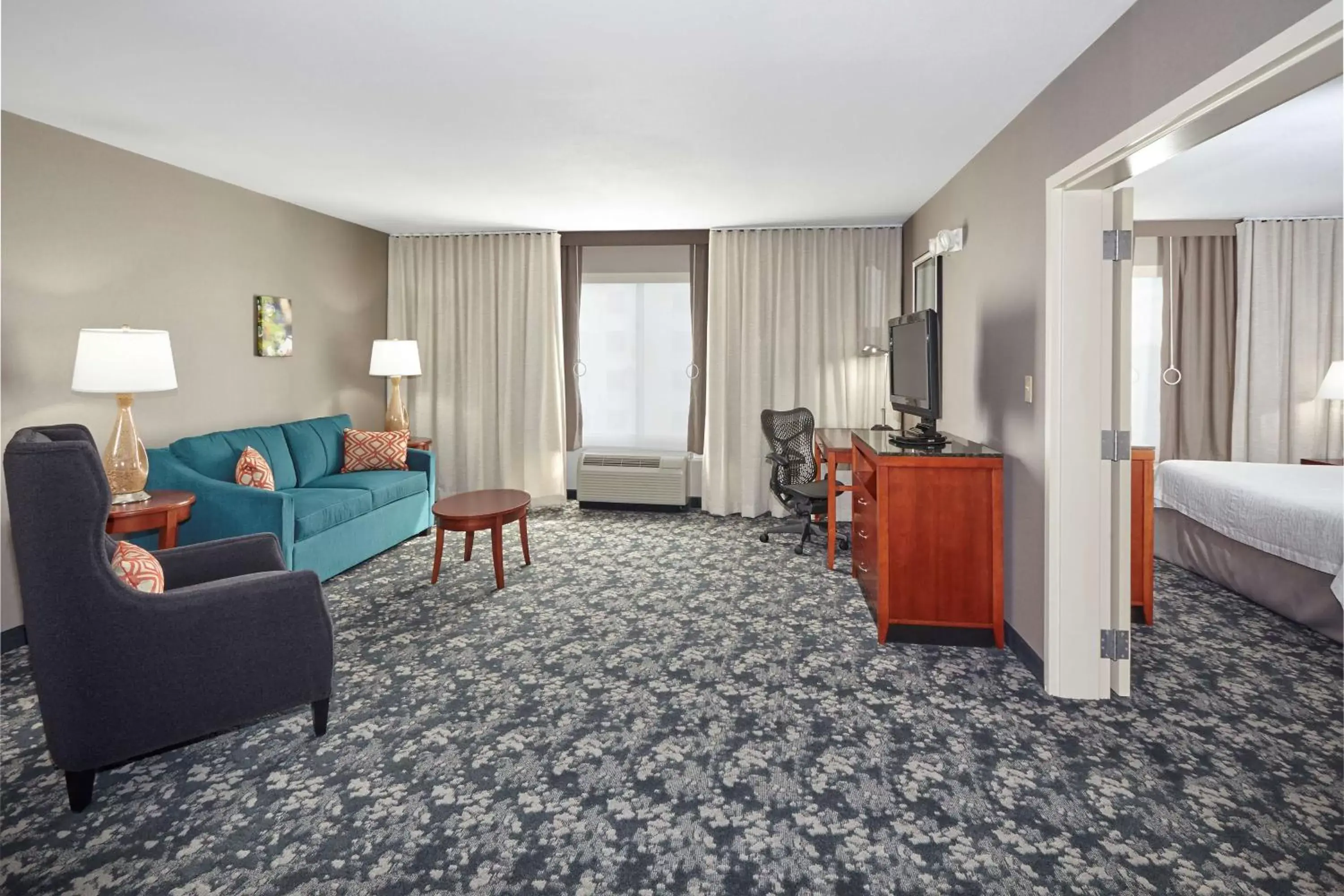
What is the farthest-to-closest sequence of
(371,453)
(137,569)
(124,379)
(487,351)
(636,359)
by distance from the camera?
1. (636,359)
2. (487,351)
3. (371,453)
4. (124,379)
5. (137,569)

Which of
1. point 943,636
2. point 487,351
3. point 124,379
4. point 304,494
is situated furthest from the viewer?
point 487,351

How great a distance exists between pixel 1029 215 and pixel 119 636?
364cm

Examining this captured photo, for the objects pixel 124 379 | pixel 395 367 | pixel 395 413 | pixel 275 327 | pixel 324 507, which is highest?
pixel 275 327

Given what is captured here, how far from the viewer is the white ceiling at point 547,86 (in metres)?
2.33

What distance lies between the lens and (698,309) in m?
6.15

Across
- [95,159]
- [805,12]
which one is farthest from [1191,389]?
[95,159]

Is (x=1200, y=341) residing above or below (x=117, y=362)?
above

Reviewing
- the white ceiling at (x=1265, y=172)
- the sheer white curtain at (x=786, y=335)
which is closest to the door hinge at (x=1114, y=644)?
the white ceiling at (x=1265, y=172)

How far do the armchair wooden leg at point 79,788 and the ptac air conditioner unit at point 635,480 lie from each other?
14.0ft

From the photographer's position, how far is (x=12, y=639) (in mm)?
3234

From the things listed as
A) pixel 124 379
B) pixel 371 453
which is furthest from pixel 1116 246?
pixel 371 453

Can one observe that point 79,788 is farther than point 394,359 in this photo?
No

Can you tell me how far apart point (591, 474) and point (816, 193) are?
2971 millimetres

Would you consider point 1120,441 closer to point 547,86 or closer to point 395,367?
point 547,86
